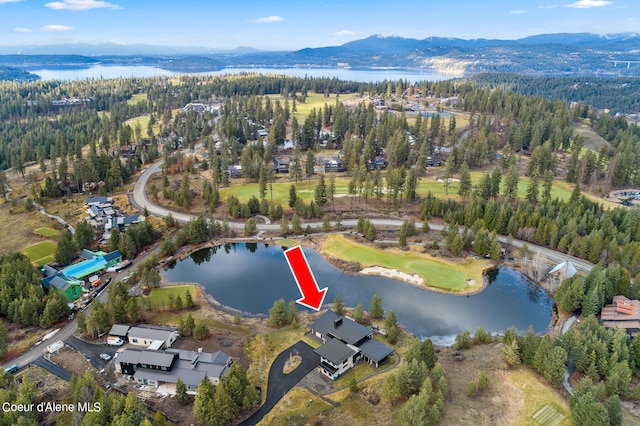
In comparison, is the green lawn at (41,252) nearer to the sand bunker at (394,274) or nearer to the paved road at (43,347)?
the paved road at (43,347)

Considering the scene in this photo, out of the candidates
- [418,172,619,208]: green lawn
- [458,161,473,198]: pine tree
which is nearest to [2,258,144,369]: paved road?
[458,161,473,198]: pine tree

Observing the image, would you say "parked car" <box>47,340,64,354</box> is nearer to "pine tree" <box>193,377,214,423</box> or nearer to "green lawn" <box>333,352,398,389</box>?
"pine tree" <box>193,377,214,423</box>

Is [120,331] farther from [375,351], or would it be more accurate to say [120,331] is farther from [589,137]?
[589,137]

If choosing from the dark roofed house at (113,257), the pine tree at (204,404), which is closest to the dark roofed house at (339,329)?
the pine tree at (204,404)

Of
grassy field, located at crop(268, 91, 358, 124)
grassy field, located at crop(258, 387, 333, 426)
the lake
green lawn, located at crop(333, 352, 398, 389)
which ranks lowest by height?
the lake

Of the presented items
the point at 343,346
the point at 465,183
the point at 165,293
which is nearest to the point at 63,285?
the point at 165,293

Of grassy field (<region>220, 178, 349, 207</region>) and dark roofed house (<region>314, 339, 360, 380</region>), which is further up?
grassy field (<region>220, 178, 349, 207</region>)
